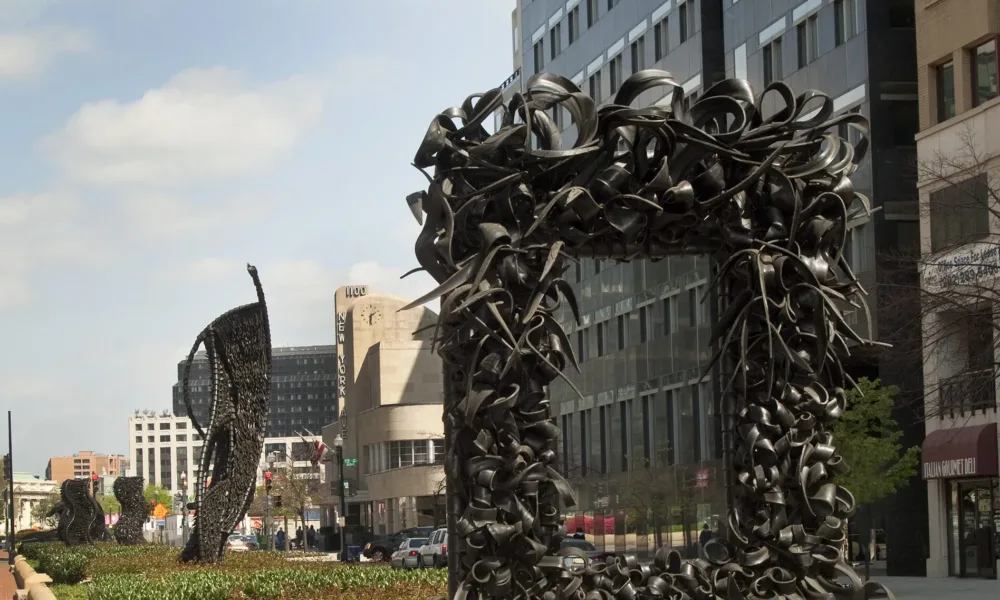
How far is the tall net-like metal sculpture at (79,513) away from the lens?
5184 cm

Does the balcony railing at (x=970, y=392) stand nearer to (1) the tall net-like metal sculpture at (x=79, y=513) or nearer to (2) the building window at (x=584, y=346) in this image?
(2) the building window at (x=584, y=346)

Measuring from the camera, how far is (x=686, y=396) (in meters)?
38.0

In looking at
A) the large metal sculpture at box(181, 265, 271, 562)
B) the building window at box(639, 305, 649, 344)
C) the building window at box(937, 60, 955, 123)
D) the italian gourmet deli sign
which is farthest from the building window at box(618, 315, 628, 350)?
the large metal sculpture at box(181, 265, 271, 562)

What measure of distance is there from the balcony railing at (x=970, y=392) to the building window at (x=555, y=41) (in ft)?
77.5

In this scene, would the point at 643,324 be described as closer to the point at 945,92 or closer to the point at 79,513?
the point at 945,92

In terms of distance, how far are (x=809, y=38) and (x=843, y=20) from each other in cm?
135

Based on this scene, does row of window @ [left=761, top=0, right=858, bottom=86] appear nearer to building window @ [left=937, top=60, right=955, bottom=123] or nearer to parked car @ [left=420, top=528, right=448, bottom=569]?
building window @ [left=937, top=60, right=955, bottom=123]

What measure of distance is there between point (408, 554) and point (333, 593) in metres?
31.0

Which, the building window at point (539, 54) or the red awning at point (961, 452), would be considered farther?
the building window at point (539, 54)

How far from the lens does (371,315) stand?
117 metres

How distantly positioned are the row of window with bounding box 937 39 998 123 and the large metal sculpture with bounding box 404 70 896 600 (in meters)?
24.5

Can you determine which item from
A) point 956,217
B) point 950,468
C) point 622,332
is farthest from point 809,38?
point 950,468

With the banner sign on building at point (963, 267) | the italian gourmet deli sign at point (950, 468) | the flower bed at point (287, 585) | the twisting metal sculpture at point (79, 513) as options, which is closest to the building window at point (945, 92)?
the banner sign on building at point (963, 267)

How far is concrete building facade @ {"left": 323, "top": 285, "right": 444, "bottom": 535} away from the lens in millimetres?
94750
